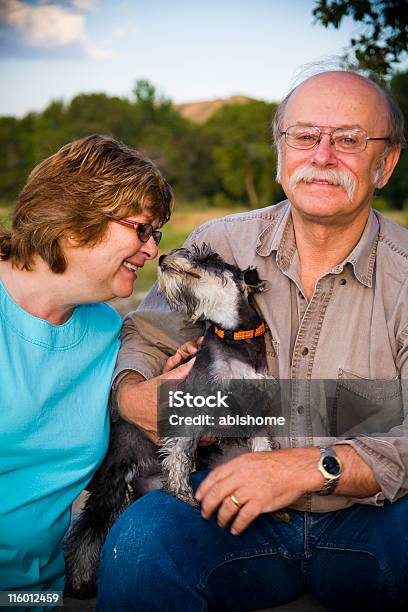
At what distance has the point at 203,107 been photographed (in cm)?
5072

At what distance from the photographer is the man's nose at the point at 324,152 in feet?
12.1

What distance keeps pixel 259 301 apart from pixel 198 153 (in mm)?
37620

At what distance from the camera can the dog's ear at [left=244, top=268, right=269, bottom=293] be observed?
3.84 meters

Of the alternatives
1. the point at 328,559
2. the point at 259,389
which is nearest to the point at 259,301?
the point at 259,389

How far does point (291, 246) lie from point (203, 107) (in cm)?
4878

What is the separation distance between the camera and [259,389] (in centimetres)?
379

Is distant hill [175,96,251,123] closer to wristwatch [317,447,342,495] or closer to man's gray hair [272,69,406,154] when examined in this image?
man's gray hair [272,69,406,154]

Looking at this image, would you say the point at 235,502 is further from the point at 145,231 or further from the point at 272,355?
the point at 145,231

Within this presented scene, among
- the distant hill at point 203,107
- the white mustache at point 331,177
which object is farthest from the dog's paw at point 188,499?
the distant hill at point 203,107

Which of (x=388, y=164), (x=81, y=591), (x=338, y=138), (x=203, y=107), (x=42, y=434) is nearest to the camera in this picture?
(x=42, y=434)

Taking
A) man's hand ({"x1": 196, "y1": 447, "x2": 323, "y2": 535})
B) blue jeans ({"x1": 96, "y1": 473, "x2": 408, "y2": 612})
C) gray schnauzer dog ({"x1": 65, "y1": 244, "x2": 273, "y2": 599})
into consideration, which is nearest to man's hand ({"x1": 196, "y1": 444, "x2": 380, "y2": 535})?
man's hand ({"x1": 196, "y1": 447, "x2": 323, "y2": 535})

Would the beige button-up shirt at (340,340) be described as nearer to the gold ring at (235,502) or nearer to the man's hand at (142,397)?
the man's hand at (142,397)

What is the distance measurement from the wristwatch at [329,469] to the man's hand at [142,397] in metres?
1.03

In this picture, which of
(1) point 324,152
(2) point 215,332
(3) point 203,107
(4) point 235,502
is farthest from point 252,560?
(3) point 203,107
